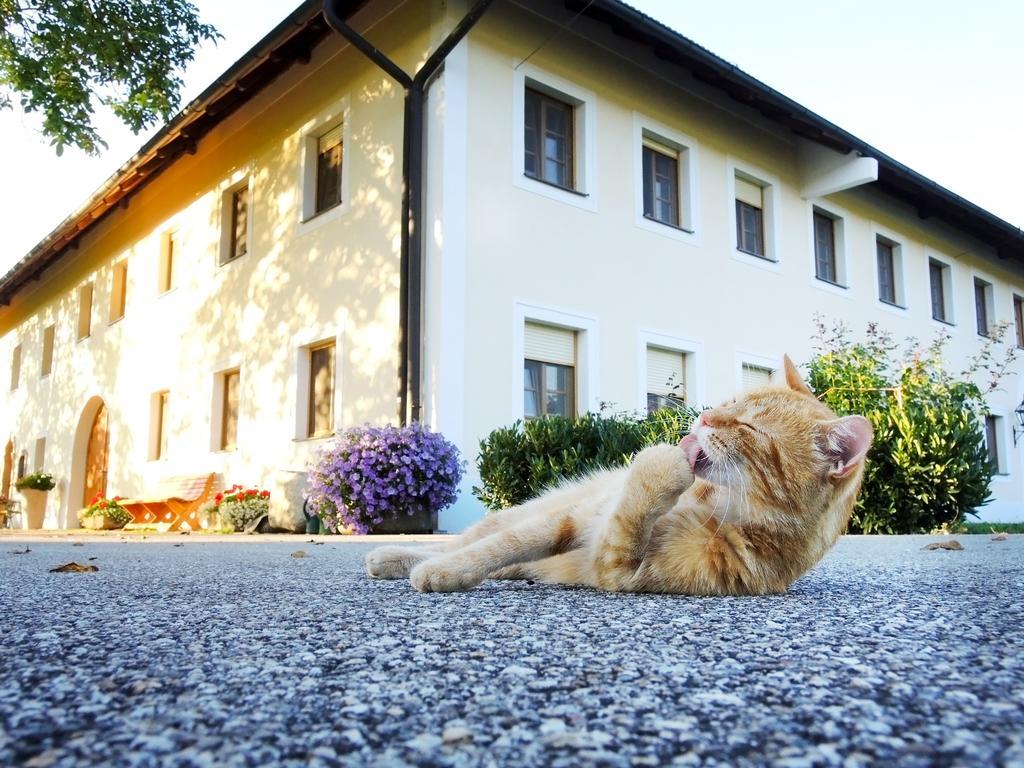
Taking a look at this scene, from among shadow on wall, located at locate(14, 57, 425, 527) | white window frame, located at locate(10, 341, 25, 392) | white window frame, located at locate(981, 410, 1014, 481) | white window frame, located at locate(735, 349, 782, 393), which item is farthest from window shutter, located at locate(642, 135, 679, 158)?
white window frame, located at locate(10, 341, 25, 392)

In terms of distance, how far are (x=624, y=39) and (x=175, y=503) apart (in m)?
8.67

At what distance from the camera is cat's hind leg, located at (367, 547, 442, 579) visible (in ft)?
9.10

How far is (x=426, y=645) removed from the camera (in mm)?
1452

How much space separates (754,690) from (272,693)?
62cm

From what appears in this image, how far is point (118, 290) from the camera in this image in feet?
55.2

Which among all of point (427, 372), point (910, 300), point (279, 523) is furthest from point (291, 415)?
point (910, 300)

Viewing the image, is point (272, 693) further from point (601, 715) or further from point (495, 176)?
point (495, 176)

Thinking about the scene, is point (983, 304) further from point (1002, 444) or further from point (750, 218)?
point (750, 218)

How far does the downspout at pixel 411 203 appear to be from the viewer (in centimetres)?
913

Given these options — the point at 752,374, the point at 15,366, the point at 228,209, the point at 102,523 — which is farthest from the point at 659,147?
the point at 15,366

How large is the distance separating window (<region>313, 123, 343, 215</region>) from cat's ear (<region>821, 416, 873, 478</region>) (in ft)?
32.3

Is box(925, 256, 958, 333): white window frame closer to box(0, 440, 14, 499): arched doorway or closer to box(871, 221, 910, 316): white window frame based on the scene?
box(871, 221, 910, 316): white window frame

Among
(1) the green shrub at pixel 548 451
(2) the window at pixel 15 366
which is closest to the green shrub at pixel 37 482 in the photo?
(2) the window at pixel 15 366

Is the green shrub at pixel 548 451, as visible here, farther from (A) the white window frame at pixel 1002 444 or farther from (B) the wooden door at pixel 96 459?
(A) the white window frame at pixel 1002 444
